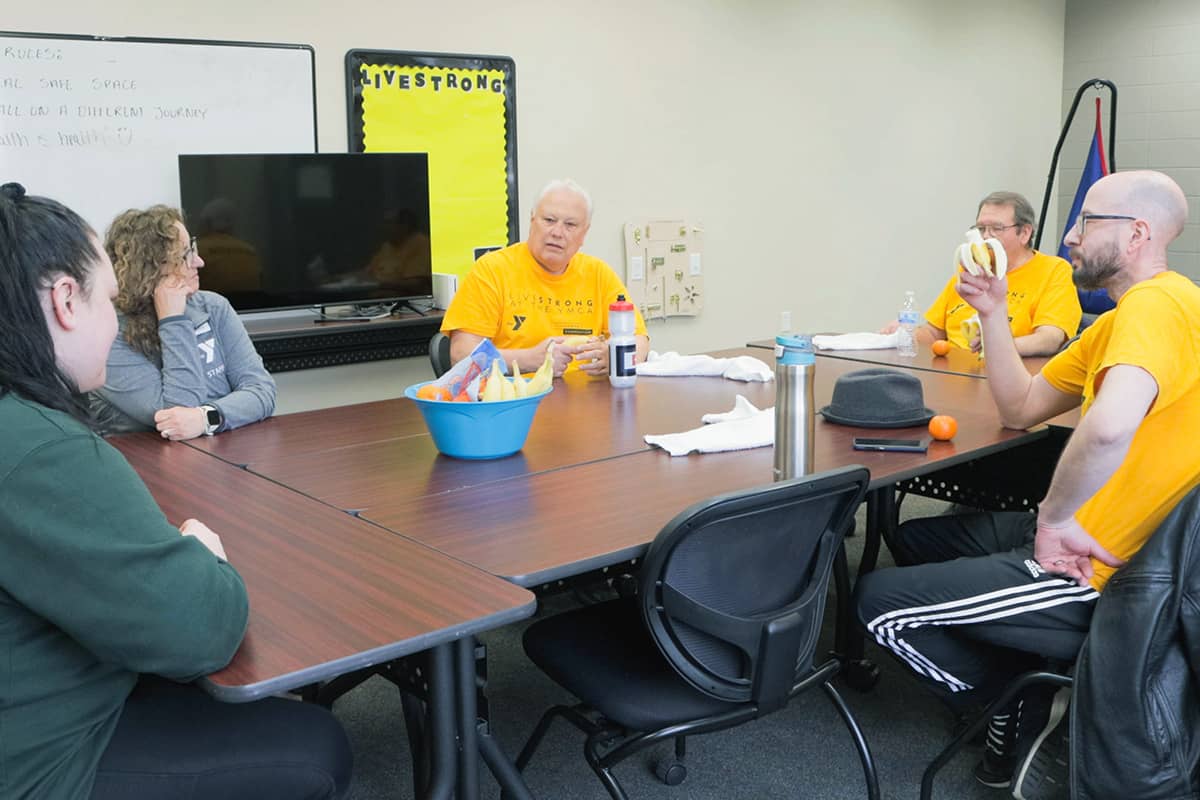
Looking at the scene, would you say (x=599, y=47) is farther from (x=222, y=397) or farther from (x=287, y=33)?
(x=222, y=397)

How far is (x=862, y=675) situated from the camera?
284cm

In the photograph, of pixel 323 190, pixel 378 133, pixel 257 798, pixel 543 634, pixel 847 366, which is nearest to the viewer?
pixel 257 798

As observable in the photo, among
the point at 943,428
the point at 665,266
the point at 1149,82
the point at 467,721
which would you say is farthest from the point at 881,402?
the point at 1149,82

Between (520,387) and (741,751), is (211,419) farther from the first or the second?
(741,751)

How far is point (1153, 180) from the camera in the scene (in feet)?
7.45

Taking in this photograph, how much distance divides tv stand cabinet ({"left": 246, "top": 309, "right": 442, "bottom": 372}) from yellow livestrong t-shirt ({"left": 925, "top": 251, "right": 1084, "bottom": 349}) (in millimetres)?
1905

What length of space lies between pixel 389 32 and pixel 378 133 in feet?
1.29

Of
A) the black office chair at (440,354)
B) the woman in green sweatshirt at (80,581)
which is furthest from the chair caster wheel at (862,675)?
the woman in green sweatshirt at (80,581)

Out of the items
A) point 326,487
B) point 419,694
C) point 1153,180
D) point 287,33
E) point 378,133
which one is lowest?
point 419,694

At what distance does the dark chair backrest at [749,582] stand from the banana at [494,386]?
67 cm

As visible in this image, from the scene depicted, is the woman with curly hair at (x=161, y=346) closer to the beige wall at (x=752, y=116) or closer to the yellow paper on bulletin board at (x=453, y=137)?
the beige wall at (x=752, y=116)

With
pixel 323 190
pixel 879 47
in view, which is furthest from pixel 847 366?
pixel 879 47

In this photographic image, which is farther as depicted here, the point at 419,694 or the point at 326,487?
the point at 326,487

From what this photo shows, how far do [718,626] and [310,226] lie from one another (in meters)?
2.77
